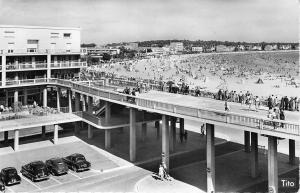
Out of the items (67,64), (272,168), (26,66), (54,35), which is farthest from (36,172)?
(54,35)

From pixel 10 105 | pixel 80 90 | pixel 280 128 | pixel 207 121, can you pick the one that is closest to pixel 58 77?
pixel 10 105

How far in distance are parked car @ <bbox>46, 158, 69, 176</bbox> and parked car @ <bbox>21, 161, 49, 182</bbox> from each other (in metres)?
0.75

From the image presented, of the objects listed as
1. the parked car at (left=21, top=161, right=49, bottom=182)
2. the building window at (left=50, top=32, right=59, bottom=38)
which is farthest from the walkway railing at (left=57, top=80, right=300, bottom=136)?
the building window at (left=50, top=32, right=59, bottom=38)

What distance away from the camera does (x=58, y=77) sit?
50719 millimetres

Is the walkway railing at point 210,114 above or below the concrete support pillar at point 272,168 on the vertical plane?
above

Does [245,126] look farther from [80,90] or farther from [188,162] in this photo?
[80,90]

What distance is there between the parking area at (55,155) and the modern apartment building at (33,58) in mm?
10767

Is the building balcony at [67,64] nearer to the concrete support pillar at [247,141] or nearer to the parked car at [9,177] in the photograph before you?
the parked car at [9,177]

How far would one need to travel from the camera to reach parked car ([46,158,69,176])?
29219mm

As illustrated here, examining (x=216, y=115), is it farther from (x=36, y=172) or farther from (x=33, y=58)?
(x=33, y=58)

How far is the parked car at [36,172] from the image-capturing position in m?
27.9

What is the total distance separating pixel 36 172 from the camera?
28000 mm

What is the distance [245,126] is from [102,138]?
23.1 metres

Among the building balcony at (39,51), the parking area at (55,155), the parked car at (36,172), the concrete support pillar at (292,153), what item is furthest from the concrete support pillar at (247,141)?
the building balcony at (39,51)
